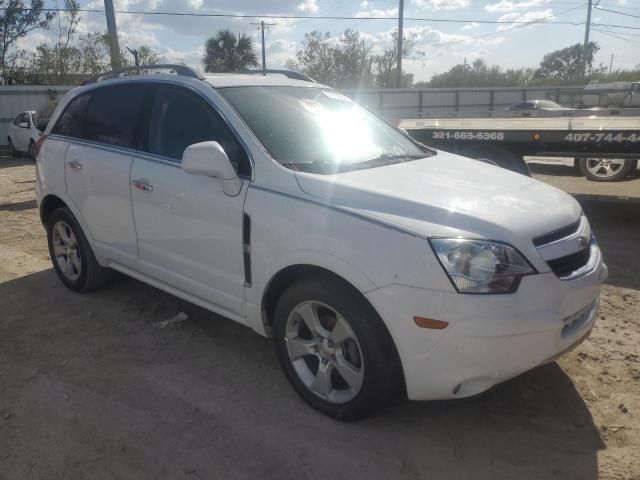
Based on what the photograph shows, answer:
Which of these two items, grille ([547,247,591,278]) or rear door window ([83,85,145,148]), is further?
rear door window ([83,85,145,148])

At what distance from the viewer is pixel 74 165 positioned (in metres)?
4.45

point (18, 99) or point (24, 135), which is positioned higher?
point (18, 99)

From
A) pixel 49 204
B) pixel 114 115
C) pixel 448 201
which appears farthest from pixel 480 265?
pixel 49 204

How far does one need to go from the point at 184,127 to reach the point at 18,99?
21.0 metres

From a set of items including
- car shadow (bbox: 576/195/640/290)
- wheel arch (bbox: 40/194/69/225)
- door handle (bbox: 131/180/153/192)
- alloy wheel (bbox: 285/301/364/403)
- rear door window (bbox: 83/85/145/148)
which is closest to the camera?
alloy wheel (bbox: 285/301/364/403)

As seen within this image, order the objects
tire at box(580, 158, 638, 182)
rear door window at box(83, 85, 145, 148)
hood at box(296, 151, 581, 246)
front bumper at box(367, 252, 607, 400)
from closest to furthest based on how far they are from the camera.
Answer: front bumper at box(367, 252, 607, 400), hood at box(296, 151, 581, 246), rear door window at box(83, 85, 145, 148), tire at box(580, 158, 638, 182)

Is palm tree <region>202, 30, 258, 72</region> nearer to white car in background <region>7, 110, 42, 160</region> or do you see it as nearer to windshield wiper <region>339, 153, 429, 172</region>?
white car in background <region>7, 110, 42, 160</region>

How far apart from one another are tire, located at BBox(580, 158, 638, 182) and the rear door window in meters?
7.32

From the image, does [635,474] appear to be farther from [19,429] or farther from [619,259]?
[619,259]

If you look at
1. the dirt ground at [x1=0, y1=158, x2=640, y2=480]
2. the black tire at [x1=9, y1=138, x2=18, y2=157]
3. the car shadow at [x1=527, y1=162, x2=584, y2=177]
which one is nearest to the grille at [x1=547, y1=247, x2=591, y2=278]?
the dirt ground at [x1=0, y1=158, x2=640, y2=480]

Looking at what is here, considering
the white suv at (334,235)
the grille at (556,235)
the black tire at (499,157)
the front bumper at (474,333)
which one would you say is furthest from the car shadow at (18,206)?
the grille at (556,235)

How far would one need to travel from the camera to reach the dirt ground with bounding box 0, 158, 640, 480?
2.64m

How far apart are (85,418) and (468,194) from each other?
2412 mm

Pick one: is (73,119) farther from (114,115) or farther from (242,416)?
(242,416)
